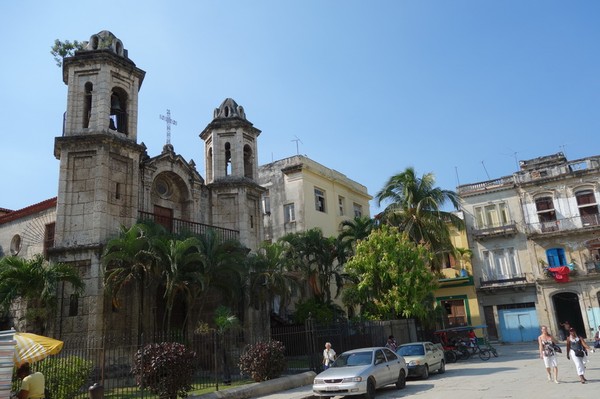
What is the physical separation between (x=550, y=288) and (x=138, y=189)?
31.2 m

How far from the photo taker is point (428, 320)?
28.4m

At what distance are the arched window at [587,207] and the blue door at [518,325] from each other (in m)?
7.80

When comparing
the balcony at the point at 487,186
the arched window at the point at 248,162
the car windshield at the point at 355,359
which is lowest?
the car windshield at the point at 355,359

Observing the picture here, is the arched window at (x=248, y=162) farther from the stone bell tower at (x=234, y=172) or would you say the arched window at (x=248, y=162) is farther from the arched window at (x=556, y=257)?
the arched window at (x=556, y=257)

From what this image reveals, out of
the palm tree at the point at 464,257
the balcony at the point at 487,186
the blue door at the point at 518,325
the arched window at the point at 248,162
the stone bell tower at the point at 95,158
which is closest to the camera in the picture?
the stone bell tower at the point at 95,158

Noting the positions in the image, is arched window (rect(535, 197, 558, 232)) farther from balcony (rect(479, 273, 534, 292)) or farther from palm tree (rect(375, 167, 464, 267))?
palm tree (rect(375, 167, 464, 267))

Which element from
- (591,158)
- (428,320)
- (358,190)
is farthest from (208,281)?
(591,158)

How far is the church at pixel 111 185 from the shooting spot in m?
18.5

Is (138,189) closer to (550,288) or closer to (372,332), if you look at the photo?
(372,332)

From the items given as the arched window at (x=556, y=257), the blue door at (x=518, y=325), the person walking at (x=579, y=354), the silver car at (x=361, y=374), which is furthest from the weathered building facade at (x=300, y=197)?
the person walking at (x=579, y=354)

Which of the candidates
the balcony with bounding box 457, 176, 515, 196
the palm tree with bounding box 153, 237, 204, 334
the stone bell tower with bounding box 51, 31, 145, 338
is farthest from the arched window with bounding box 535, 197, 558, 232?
the stone bell tower with bounding box 51, 31, 145, 338

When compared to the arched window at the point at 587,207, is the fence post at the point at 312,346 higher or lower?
lower

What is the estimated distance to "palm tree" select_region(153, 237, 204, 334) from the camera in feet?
58.4

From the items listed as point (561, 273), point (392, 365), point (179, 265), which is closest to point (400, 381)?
point (392, 365)
